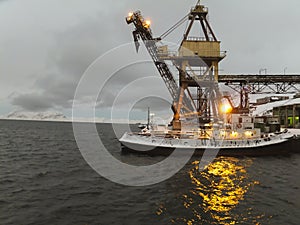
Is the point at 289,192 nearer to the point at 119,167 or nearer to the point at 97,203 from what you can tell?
the point at 97,203

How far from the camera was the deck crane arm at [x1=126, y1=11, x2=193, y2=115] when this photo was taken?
1331 inches

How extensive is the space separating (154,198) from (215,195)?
4649 millimetres

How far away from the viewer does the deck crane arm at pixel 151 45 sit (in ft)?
111

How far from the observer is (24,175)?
21047mm

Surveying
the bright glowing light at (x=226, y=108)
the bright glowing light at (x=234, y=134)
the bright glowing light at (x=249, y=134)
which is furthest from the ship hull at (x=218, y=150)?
the bright glowing light at (x=226, y=108)

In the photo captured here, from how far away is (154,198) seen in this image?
15086 mm

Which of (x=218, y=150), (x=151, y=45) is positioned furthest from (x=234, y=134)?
(x=151, y=45)

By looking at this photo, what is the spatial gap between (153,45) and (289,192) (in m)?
27.9

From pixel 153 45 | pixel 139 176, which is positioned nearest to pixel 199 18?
pixel 153 45

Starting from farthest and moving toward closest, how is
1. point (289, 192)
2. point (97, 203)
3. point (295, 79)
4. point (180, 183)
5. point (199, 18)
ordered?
point (295, 79)
point (199, 18)
point (180, 183)
point (289, 192)
point (97, 203)

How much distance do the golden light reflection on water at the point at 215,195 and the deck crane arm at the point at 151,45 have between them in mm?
15299

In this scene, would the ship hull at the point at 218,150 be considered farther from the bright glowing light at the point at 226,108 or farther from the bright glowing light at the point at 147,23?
the bright glowing light at the point at 147,23

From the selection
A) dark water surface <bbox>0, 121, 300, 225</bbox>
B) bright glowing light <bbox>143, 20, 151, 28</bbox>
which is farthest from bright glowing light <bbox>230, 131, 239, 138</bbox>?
bright glowing light <bbox>143, 20, 151, 28</bbox>

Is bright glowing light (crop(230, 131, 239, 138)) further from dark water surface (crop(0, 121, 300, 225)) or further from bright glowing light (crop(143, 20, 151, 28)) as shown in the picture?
bright glowing light (crop(143, 20, 151, 28))
